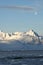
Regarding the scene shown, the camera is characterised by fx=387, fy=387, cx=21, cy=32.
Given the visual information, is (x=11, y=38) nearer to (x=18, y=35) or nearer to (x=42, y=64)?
(x=18, y=35)

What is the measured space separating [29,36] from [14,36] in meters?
7.29

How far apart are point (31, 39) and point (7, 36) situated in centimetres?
977

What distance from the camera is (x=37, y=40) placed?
151875mm

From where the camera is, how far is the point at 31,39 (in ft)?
503

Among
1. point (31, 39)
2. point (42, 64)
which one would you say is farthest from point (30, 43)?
point (42, 64)

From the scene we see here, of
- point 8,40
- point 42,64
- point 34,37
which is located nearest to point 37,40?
point 34,37

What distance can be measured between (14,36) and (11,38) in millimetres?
1505

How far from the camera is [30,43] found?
153000 mm

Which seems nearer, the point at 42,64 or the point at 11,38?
the point at 42,64

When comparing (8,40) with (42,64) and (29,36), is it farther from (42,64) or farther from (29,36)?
(42,64)

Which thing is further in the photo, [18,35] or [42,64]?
[18,35]

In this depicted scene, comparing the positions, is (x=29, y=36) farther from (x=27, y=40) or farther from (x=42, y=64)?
(x=42, y=64)

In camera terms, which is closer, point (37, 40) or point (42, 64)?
point (42, 64)

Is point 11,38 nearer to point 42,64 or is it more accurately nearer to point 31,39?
point 31,39
